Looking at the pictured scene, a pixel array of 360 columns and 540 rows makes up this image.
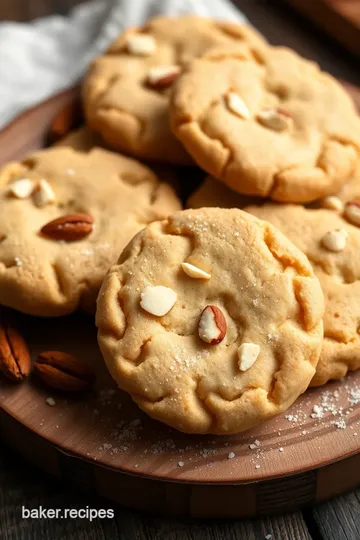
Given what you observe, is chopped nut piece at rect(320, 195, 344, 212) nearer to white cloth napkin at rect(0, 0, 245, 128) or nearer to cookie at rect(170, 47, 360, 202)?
cookie at rect(170, 47, 360, 202)

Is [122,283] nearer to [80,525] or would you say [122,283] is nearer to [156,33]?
[80,525]

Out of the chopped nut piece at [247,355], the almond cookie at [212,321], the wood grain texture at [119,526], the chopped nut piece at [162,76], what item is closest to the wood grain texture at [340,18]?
the chopped nut piece at [162,76]

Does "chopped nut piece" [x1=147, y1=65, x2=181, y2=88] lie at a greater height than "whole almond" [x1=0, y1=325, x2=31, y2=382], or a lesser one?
greater

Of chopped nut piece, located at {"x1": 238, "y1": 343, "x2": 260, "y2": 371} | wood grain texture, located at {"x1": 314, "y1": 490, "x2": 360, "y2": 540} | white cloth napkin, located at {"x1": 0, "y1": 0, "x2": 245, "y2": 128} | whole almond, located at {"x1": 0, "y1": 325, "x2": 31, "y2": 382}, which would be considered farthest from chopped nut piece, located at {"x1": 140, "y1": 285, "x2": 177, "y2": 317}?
white cloth napkin, located at {"x1": 0, "y1": 0, "x2": 245, "y2": 128}

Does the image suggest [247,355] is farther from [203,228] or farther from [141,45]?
[141,45]

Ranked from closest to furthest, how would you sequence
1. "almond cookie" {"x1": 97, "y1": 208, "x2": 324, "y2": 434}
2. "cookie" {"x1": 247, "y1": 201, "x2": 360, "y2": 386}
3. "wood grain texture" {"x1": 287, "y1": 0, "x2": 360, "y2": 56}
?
"almond cookie" {"x1": 97, "y1": 208, "x2": 324, "y2": 434} < "cookie" {"x1": 247, "y1": 201, "x2": 360, "y2": 386} < "wood grain texture" {"x1": 287, "y1": 0, "x2": 360, "y2": 56}

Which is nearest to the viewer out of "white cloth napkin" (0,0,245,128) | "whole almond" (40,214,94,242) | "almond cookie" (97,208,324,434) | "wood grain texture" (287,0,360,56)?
"almond cookie" (97,208,324,434)
